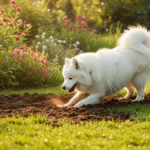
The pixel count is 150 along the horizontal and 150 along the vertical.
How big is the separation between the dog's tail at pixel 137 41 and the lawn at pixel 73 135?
1.99m

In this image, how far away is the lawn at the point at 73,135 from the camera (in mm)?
2381

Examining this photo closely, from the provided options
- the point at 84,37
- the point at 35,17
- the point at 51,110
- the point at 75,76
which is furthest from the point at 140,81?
the point at 35,17

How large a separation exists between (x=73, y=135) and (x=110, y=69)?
94.9 inches

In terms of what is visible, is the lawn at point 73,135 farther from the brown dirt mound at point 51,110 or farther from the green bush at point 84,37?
the green bush at point 84,37

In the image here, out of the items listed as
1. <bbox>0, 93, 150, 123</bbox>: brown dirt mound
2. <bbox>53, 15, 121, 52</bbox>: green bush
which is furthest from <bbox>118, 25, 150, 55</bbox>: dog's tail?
<bbox>53, 15, 121, 52</bbox>: green bush

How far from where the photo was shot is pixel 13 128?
305cm

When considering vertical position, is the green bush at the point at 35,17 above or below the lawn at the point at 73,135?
above

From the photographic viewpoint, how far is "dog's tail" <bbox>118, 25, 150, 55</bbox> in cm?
504

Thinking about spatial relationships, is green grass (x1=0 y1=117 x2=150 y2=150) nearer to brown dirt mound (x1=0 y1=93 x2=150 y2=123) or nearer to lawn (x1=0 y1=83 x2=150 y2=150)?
lawn (x1=0 y1=83 x2=150 y2=150)

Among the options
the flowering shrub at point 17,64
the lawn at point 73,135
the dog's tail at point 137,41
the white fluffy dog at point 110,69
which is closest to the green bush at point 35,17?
the flowering shrub at point 17,64

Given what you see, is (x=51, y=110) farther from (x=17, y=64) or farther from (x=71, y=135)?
(x=17, y=64)

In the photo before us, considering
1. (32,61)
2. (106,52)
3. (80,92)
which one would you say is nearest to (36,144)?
(80,92)

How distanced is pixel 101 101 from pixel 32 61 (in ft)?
9.25

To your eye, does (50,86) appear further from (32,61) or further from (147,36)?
(147,36)
